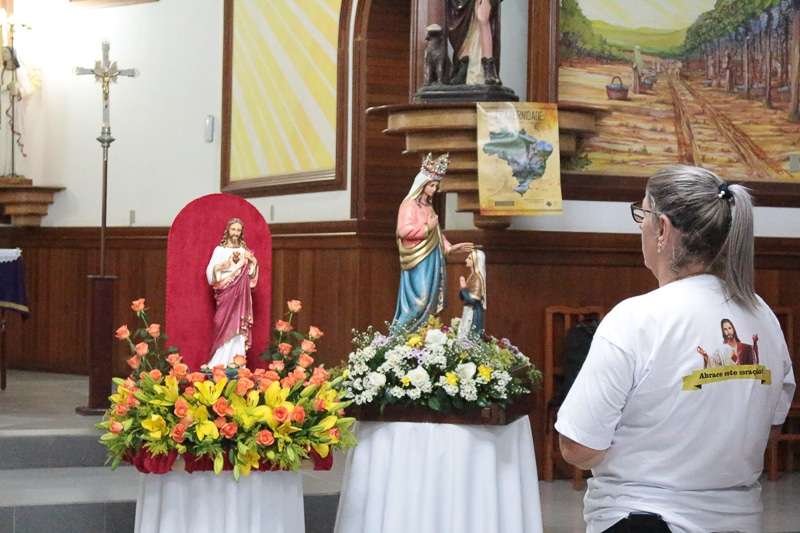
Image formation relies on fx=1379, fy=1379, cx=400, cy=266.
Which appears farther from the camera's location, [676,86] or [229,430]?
[676,86]

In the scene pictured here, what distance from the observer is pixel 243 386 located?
4.59 meters

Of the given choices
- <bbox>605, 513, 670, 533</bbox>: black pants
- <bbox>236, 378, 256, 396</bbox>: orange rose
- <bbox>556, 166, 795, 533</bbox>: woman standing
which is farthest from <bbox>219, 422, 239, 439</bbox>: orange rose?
<bbox>605, 513, 670, 533</bbox>: black pants

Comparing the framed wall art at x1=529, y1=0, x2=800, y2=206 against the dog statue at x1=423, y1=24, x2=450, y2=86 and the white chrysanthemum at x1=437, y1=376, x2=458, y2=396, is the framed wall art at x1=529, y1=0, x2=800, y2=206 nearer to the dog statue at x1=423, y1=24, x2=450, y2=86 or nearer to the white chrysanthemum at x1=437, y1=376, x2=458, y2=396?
the dog statue at x1=423, y1=24, x2=450, y2=86

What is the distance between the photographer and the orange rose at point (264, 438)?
4508 millimetres

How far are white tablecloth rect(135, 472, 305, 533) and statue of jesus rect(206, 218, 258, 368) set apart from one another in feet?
5.42

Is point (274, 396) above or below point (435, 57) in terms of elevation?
below

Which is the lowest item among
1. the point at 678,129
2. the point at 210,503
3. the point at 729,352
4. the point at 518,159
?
the point at 210,503

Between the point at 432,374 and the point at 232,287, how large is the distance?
4.59ft

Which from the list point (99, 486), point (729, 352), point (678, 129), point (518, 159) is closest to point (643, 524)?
point (729, 352)

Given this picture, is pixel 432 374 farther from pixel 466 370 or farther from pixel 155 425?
pixel 155 425

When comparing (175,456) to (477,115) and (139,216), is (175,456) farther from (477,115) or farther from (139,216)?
(139,216)

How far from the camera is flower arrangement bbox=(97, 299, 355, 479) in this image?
14.9 feet

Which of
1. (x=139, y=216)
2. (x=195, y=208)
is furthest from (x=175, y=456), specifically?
(x=139, y=216)

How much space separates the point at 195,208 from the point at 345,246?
2.74 meters
